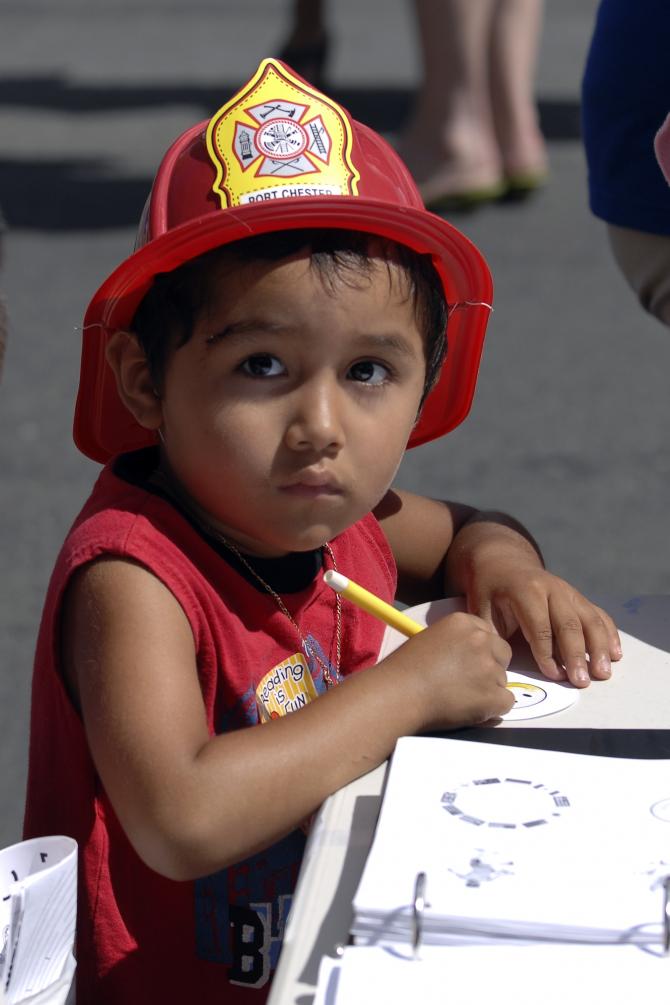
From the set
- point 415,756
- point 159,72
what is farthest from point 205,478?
point 159,72

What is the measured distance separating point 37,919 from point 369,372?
55 centimetres

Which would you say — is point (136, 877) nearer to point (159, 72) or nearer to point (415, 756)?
point (415, 756)

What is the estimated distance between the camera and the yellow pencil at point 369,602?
1.36 m

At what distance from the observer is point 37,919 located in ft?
3.55

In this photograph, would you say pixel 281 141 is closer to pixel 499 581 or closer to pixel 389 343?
pixel 389 343

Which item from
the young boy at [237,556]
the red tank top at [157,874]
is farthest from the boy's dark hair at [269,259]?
the red tank top at [157,874]

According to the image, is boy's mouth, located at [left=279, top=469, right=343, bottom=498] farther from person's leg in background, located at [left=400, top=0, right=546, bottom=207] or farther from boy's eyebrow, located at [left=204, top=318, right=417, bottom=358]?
person's leg in background, located at [left=400, top=0, right=546, bottom=207]

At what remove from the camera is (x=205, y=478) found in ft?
4.56

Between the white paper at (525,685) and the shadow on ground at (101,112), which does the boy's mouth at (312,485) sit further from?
the shadow on ground at (101,112)

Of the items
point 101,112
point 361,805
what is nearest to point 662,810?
point 361,805

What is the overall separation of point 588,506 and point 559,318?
1.28m

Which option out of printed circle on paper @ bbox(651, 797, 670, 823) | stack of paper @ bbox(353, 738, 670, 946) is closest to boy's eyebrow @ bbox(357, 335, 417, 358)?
stack of paper @ bbox(353, 738, 670, 946)

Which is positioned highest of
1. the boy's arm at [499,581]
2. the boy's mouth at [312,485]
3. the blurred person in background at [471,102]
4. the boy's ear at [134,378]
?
the boy's ear at [134,378]

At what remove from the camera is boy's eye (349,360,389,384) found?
137 cm
